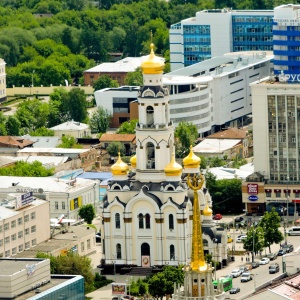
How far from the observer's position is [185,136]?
14538 centimetres

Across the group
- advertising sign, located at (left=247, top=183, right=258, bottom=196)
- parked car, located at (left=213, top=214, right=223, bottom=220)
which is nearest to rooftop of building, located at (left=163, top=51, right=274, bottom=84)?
advertising sign, located at (left=247, top=183, right=258, bottom=196)

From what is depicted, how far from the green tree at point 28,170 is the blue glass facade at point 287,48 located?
2533 cm

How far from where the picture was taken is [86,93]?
183 meters

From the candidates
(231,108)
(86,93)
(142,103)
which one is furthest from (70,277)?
(86,93)

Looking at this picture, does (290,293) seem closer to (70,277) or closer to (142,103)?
(70,277)

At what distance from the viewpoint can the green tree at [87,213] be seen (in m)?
122

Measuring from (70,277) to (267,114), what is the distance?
124ft

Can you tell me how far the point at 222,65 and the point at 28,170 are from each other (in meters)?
37.4

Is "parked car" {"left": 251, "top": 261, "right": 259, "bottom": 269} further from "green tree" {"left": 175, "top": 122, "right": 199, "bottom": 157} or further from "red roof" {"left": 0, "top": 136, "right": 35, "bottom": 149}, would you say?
"red roof" {"left": 0, "top": 136, "right": 35, "bottom": 149}

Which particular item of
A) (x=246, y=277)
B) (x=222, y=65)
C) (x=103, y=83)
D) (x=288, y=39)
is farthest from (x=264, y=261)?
(x=103, y=83)

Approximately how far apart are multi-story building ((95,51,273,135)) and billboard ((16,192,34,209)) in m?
40.7

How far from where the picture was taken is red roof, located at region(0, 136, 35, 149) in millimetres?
147500

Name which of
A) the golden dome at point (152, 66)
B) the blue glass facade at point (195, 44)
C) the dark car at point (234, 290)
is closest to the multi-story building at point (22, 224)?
the golden dome at point (152, 66)

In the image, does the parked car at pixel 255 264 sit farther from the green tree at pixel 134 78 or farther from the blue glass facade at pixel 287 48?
the green tree at pixel 134 78
